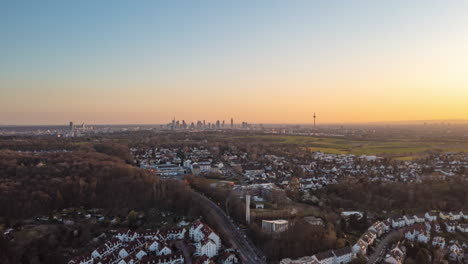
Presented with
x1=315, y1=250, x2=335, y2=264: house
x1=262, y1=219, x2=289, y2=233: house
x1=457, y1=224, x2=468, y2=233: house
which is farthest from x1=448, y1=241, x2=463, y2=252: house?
x1=262, y1=219, x2=289, y2=233: house

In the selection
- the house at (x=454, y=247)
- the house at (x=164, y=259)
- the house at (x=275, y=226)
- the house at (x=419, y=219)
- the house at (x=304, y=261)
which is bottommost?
the house at (x=454, y=247)

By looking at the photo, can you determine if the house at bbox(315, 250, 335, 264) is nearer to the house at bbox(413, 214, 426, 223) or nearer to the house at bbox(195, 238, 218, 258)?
the house at bbox(195, 238, 218, 258)

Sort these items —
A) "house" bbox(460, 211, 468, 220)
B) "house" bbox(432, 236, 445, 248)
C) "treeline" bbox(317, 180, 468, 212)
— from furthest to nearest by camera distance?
"treeline" bbox(317, 180, 468, 212)
"house" bbox(460, 211, 468, 220)
"house" bbox(432, 236, 445, 248)

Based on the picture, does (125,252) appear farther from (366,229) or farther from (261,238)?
(366,229)

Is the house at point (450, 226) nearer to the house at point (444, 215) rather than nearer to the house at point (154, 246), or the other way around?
the house at point (444, 215)

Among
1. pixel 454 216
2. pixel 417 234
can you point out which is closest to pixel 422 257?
pixel 417 234

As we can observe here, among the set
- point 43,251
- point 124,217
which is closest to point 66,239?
point 43,251

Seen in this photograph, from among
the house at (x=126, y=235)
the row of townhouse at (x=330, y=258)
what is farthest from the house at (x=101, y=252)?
the row of townhouse at (x=330, y=258)
